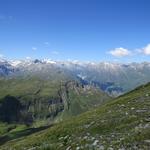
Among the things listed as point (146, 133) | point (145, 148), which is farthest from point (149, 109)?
point (145, 148)

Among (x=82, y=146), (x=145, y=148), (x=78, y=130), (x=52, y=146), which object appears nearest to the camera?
(x=145, y=148)

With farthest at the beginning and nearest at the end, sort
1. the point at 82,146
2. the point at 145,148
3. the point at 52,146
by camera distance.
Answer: the point at 52,146, the point at 82,146, the point at 145,148

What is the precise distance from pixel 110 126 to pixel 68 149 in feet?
19.7

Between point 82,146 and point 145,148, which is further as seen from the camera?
point 82,146

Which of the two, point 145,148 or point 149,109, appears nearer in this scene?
point 145,148

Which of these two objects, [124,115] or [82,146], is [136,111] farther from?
[82,146]

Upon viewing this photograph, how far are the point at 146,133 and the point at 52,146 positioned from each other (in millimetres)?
10223

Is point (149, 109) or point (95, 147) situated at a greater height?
point (149, 109)

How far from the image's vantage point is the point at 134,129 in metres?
25.6

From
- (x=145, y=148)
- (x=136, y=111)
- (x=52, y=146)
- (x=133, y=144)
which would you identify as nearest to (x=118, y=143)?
(x=133, y=144)

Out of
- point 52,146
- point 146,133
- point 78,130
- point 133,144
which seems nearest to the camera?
point 133,144

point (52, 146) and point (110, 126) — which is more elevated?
point (110, 126)

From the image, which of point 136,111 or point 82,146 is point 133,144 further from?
point 136,111

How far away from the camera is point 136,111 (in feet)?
109
